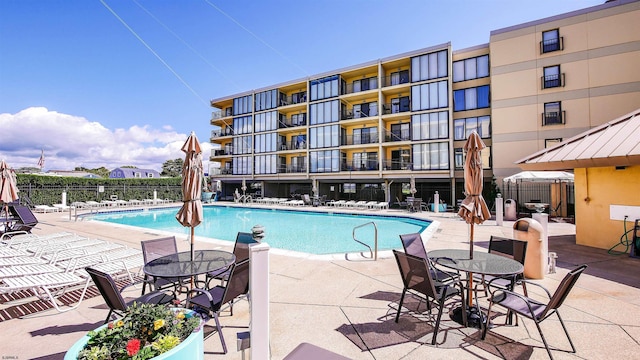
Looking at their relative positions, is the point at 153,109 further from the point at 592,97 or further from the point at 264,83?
the point at 592,97

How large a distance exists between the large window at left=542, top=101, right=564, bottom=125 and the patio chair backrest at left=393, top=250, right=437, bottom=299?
69.0ft

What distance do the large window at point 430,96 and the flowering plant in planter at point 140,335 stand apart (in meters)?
23.6

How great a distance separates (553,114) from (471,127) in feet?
15.9

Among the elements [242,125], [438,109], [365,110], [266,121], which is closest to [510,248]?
[438,109]

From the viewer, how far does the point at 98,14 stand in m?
9.21

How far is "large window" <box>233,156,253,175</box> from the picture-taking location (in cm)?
3228

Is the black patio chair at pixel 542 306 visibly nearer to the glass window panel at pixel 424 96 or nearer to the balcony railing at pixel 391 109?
the glass window panel at pixel 424 96

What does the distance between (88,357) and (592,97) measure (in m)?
25.3

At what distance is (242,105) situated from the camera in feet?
111

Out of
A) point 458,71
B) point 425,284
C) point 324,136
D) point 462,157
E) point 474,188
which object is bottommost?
point 425,284

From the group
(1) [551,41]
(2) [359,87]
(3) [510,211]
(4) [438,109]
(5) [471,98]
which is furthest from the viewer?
(2) [359,87]

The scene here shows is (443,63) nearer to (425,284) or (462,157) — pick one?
(462,157)

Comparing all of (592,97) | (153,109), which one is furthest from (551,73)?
(153,109)

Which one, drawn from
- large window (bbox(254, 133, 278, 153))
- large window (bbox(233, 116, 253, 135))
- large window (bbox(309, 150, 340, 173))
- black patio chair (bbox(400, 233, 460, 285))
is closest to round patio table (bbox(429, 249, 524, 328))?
black patio chair (bbox(400, 233, 460, 285))
